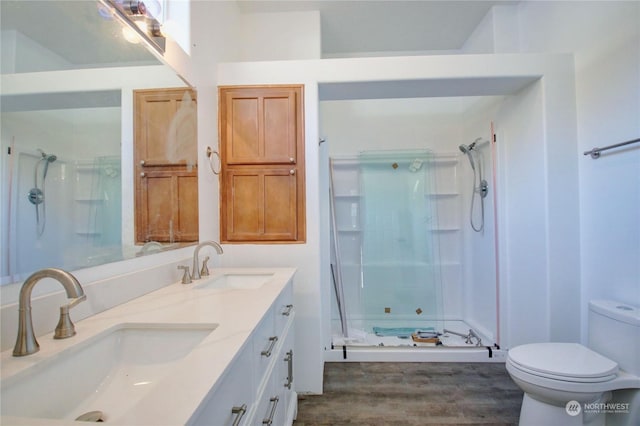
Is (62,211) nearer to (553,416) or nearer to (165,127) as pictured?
(165,127)

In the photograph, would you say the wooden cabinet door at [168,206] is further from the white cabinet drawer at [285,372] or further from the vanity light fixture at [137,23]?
the white cabinet drawer at [285,372]

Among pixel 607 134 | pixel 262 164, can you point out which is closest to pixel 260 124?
pixel 262 164

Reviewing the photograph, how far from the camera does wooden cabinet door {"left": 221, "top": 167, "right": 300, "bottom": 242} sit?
1898 mm

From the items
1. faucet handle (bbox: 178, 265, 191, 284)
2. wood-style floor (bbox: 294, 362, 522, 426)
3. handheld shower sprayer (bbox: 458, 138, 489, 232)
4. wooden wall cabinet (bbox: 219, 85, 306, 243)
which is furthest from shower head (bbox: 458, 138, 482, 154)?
faucet handle (bbox: 178, 265, 191, 284)

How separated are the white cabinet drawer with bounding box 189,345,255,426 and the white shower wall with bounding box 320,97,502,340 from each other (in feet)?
7.61

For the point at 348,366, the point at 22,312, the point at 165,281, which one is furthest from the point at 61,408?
the point at 348,366

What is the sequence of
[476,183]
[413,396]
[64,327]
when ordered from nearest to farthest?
[64,327] → [413,396] → [476,183]

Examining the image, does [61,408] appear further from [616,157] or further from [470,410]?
[616,157]

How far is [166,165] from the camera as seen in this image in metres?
1.33

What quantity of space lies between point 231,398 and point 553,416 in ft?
5.16

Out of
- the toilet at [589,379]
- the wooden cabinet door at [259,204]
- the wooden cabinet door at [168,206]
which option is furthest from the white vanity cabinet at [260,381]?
the toilet at [589,379]

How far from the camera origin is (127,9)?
3.45 feet

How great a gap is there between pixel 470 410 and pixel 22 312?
7.15 ft

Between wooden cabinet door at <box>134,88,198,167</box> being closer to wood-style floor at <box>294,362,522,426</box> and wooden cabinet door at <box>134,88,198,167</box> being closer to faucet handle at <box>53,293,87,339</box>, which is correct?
faucet handle at <box>53,293,87,339</box>
